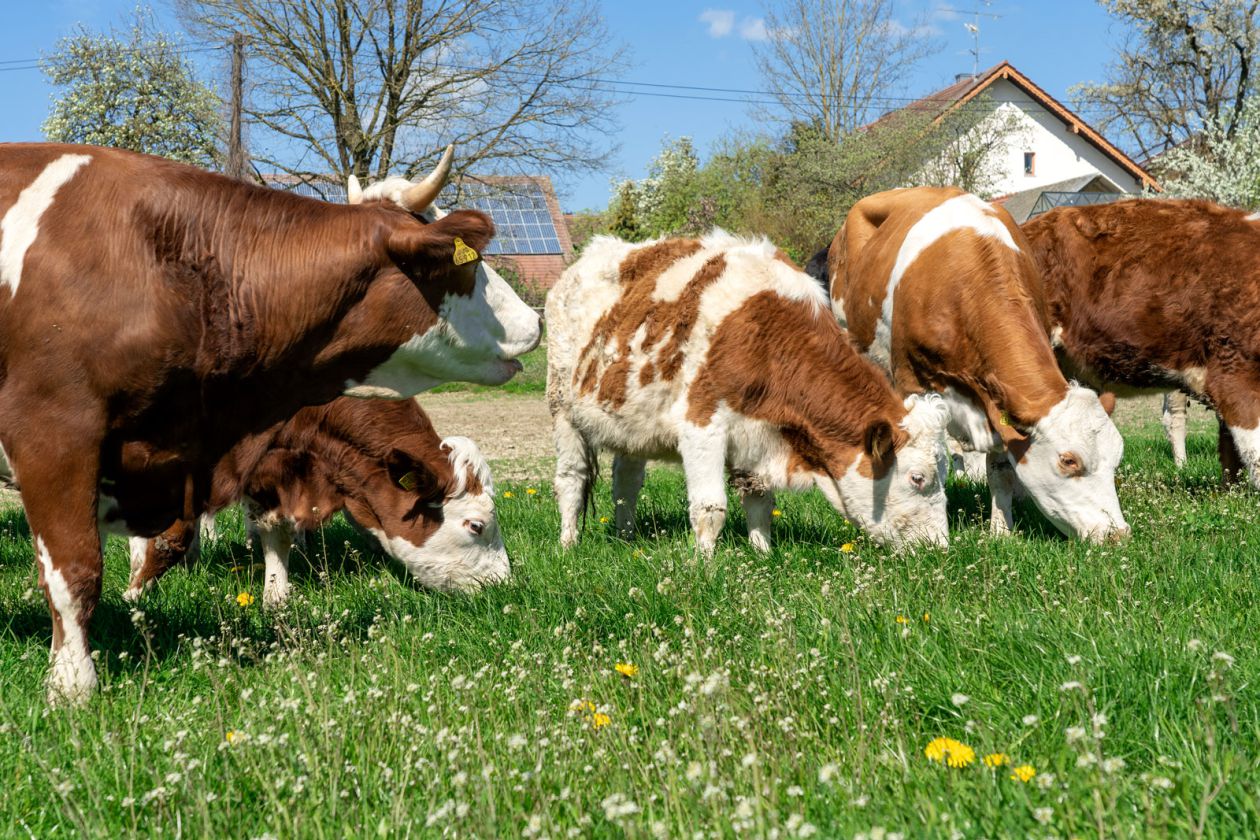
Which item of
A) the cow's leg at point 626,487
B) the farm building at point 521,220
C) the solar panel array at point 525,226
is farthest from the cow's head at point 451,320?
the solar panel array at point 525,226

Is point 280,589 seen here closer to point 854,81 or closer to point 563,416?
point 563,416

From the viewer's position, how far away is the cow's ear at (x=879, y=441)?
20.2 feet

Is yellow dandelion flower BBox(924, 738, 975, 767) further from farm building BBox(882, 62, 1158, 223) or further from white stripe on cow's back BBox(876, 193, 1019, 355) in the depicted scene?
farm building BBox(882, 62, 1158, 223)

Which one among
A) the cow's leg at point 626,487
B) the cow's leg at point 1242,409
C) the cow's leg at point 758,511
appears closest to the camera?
the cow's leg at point 758,511

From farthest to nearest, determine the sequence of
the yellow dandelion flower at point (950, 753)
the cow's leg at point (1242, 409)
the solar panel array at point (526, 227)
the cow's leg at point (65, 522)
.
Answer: the solar panel array at point (526, 227), the cow's leg at point (1242, 409), the cow's leg at point (65, 522), the yellow dandelion flower at point (950, 753)

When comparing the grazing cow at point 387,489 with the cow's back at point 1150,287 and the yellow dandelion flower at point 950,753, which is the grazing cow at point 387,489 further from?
the cow's back at point 1150,287

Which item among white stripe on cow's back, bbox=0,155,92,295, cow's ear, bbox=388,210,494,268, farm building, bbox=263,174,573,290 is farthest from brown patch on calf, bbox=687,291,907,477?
farm building, bbox=263,174,573,290

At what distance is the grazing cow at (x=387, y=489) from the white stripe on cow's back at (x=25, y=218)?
7.13 ft

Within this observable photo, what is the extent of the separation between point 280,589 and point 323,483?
690 mm

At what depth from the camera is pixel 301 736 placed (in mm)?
2877

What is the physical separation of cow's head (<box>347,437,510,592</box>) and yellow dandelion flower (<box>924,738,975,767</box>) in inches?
149

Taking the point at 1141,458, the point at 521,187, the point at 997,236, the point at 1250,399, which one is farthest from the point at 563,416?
the point at 521,187

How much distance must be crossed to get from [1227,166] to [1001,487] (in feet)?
93.4

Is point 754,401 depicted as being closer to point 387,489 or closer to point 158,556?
point 387,489
